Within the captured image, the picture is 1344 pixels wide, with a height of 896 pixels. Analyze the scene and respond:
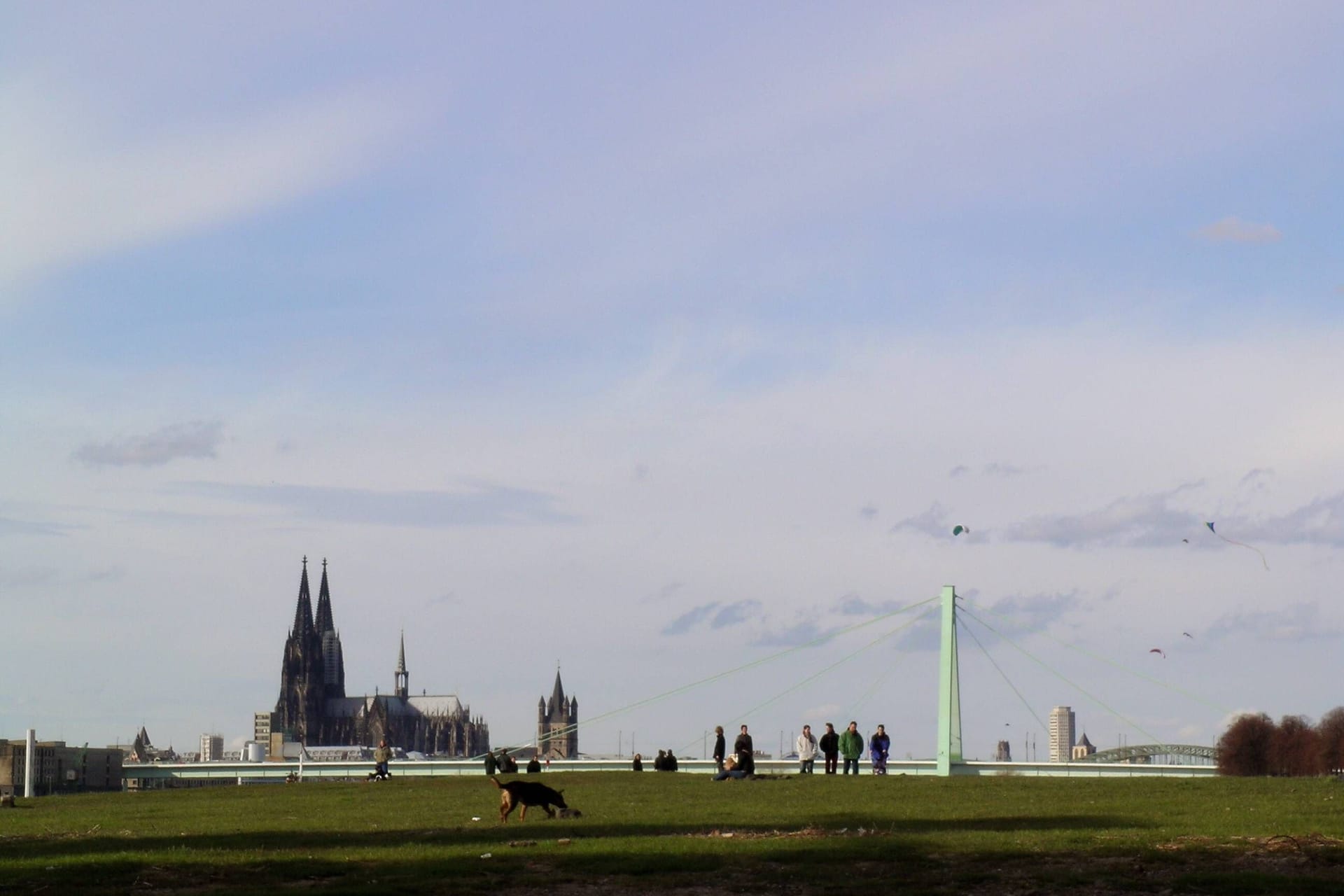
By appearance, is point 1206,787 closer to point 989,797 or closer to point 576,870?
point 989,797

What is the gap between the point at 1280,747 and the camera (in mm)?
63875

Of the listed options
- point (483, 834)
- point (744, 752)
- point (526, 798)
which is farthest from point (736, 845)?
point (744, 752)

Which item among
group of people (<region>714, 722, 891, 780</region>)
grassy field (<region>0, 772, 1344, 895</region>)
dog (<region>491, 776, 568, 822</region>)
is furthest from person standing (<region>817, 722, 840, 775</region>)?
dog (<region>491, 776, 568, 822</region>)

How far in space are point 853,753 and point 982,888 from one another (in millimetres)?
21628

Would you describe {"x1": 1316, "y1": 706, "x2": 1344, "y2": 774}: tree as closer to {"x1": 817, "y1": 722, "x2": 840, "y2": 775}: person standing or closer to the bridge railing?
the bridge railing

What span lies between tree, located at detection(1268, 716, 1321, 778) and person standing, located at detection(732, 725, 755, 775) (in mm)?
35456

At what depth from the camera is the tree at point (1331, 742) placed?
61.9 meters

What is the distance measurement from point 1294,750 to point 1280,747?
2.32 ft

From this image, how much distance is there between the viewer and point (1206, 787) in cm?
2822

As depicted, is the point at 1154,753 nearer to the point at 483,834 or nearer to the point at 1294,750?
the point at 1294,750

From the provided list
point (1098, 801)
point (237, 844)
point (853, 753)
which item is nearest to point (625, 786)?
point (853, 753)

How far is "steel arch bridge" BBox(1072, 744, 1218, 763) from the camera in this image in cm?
8100

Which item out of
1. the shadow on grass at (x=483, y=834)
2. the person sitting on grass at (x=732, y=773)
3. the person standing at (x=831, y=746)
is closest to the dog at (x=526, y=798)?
the shadow on grass at (x=483, y=834)

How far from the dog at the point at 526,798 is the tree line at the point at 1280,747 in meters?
45.7
